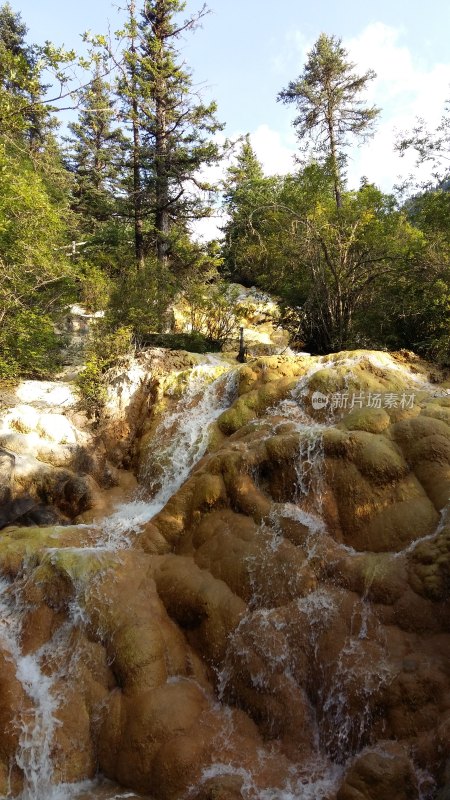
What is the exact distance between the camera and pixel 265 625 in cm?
551

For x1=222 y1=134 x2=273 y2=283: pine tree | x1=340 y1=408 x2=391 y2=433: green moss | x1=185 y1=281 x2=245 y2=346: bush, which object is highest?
x1=222 y1=134 x2=273 y2=283: pine tree

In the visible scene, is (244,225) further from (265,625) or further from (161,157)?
(265,625)

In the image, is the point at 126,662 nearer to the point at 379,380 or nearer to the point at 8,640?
the point at 8,640

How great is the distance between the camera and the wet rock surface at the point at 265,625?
15.2 ft

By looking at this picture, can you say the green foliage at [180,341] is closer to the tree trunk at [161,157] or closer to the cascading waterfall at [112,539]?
the cascading waterfall at [112,539]

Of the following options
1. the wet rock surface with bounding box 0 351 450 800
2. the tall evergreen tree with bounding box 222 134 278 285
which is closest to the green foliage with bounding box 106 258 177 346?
the tall evergreen tree with bounding box 222 134 278 285

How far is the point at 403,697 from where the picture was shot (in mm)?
4598

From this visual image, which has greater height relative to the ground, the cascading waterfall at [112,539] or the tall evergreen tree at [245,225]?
the tall evergreen tree at [245,225]

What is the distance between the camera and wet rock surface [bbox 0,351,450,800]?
4.63 m

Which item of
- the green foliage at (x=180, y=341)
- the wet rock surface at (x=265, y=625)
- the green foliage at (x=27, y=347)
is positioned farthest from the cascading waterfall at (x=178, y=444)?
the green foliage at (x=27, y=347)

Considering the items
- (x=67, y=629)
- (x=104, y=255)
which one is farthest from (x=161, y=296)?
(x=67, y=629)

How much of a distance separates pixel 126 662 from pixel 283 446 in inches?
135

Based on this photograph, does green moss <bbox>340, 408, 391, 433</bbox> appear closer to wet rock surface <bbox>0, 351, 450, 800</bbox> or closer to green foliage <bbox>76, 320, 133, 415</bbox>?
wet rock surface <bbox>0, 351, 450, 800</bbox>

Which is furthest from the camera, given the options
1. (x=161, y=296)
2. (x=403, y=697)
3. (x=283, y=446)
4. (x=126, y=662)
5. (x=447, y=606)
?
(x=161, y=296)
